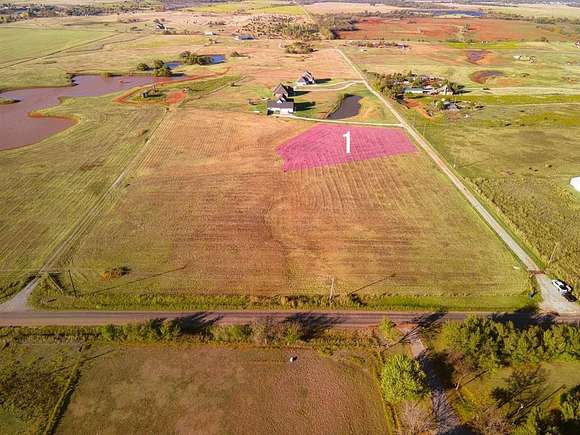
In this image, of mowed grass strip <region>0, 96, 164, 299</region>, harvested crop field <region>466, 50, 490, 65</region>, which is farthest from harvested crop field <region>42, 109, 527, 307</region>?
harvested crop field <region>466, 50, 490, 65</region>

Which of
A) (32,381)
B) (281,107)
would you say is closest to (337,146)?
(281,107)

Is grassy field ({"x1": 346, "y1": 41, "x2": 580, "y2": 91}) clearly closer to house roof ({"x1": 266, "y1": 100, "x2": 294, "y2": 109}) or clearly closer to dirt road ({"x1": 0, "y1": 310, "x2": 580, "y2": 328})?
house roof ({"x1": 266, "y1": 100, "x2": 294, "y2": 109})

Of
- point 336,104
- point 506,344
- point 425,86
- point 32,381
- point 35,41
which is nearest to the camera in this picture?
point 32,381

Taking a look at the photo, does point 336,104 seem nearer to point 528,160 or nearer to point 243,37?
point 528,160

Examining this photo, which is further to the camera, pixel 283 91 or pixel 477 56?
pixel 477 56

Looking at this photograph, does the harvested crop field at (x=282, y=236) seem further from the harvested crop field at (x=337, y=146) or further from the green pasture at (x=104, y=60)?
the green pasture at (x=104, y=60)

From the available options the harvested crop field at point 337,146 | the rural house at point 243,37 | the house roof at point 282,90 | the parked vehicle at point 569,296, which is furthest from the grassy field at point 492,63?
the parked vehicle at point 569,296
